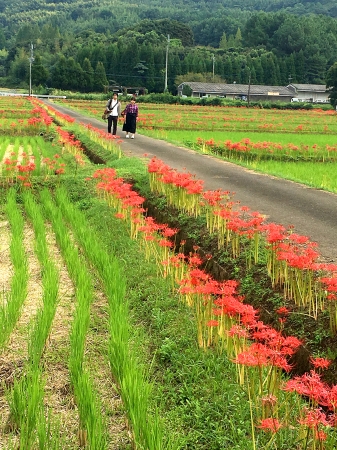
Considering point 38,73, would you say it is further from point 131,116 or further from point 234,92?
point 131,116

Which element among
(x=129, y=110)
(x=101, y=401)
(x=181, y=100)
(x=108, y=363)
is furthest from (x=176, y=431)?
(x=181, y=100)

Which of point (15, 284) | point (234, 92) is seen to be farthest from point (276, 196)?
point (234, 92)

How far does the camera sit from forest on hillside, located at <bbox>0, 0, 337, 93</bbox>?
80000 mm

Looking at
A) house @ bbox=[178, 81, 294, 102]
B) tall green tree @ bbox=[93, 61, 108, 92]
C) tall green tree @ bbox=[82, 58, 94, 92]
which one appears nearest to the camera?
house @ bbox=[178, 81, 294, 102]

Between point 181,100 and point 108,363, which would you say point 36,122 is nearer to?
point 108,363

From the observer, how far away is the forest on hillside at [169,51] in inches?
3150

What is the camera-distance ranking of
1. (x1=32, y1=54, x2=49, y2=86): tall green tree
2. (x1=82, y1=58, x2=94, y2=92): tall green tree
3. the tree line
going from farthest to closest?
1. the tree line
2. (x1=82, y1=58, x2=94, y2=92): tall green tree
3. (x1=32, y1=54, x2=49, y2=86): tall green tree

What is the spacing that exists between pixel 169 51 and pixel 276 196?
298 ft

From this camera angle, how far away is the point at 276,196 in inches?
358

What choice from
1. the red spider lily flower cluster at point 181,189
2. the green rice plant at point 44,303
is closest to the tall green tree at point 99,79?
the red spider lily flower cluster at point 181,189

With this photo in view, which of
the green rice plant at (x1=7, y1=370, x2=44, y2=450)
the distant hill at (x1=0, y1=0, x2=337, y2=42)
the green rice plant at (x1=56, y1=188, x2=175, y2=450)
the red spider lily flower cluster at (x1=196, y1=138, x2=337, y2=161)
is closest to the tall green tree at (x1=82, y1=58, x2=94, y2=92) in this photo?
the distant hill at (x1=0, y1=0, x2=337, y2=42)

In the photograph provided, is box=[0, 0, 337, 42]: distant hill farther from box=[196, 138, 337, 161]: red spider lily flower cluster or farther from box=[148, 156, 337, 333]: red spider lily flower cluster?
box=[148, 156, 337, 333]: red spider lily flower cluster

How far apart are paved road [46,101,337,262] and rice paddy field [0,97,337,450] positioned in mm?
680

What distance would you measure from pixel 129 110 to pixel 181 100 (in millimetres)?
41498
